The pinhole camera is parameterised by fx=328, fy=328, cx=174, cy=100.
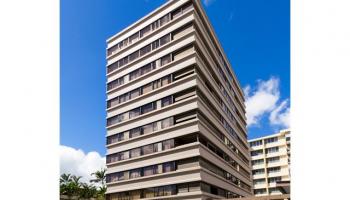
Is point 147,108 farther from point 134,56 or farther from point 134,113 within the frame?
point 134,56

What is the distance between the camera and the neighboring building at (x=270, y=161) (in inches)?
3051

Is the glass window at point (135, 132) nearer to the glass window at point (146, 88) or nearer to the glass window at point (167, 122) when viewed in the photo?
the glass window at point (167, 122)

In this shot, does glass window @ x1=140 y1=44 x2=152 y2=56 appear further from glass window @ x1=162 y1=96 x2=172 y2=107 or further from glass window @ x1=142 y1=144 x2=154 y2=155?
glass window @ x1=142 y1=144 x2=154 y2=155

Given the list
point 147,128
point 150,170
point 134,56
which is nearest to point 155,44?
point 134,56

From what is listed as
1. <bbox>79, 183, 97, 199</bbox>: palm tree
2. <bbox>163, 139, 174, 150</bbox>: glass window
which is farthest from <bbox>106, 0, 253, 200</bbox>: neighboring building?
<bbox>79, 183, 97, 199</bbox>: palm tree

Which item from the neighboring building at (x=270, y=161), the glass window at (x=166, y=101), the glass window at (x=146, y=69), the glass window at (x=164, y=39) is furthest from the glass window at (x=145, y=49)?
the neighboring building at (x=270, y=161)

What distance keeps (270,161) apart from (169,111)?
2160 inches

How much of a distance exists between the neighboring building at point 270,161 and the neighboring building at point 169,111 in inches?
1499

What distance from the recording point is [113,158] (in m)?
37.9

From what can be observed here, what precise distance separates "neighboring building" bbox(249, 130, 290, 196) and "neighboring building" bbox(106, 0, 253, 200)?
125 feet

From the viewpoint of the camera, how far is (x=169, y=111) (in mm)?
32781
